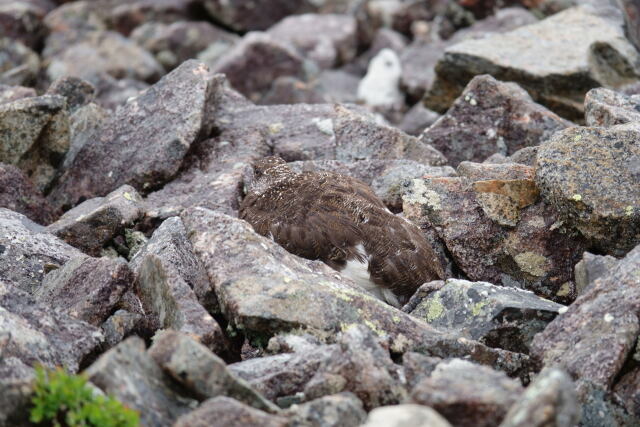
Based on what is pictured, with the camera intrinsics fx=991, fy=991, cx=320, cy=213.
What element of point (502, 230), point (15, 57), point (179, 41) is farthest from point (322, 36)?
point (502, 230)

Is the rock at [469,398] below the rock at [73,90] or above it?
above

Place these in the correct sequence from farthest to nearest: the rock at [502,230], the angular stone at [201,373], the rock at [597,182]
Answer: the rock at [502,230], the rock at [597,182], the angular stone at [201,373]

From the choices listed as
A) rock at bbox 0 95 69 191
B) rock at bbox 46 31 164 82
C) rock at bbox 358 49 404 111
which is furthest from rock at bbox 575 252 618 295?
rock at bbox 46 31 164 82

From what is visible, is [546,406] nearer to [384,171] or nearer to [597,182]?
[597,182]

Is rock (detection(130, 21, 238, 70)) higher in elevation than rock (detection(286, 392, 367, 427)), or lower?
lower

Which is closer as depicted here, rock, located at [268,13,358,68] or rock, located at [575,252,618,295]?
rock, located at [575,252,618,295]

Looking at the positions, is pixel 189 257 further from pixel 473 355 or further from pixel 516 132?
pixel 516 132

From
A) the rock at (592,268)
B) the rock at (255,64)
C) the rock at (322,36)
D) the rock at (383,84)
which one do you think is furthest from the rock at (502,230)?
the rock at (322,36)

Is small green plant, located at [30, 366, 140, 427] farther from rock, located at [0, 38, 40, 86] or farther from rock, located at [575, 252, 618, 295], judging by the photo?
rock, located at [0, 38, 40, 86]

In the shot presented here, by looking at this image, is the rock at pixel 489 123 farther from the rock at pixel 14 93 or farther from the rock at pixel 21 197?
the rock at pixel 14 93
